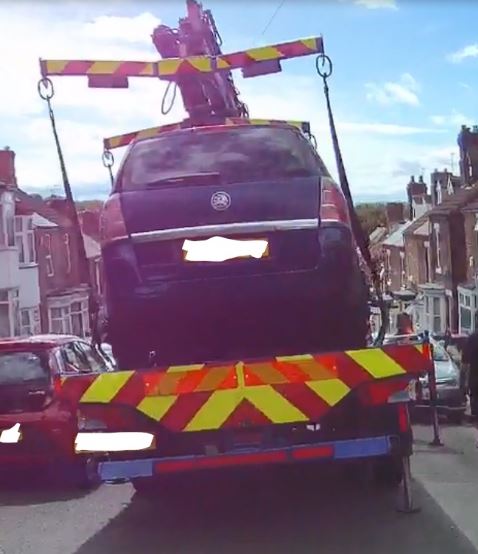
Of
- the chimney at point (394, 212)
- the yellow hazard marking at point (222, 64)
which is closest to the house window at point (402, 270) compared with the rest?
the chimney at point (394, 212)

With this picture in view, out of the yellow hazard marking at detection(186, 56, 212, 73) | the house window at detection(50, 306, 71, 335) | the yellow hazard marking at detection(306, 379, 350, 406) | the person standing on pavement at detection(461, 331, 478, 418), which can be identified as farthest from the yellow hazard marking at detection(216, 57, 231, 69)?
the house window at detection(50, 306, 71, 335)

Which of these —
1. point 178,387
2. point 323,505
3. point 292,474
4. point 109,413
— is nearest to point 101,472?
point 109,413

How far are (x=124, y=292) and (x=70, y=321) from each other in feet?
112

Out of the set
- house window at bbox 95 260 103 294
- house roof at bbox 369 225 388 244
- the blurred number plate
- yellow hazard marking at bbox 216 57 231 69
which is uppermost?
house roof at bbox 369 225 388 244

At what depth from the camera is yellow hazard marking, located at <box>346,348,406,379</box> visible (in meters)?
6.28

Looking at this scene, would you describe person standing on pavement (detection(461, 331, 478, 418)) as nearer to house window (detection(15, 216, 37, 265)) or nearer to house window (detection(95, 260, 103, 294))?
house window (detection(95, 260, 103, 294))

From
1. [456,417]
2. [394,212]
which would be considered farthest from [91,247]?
[394,212]

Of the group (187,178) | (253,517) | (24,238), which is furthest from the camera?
(24,238)

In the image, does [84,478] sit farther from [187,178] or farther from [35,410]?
[187,178]

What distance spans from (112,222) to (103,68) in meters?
2.10

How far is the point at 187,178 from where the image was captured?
22.2 ft

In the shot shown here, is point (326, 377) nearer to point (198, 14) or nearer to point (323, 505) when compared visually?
point (323, 505)

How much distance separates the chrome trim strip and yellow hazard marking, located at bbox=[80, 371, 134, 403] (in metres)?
0.83

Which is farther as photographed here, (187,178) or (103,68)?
(103,68)
